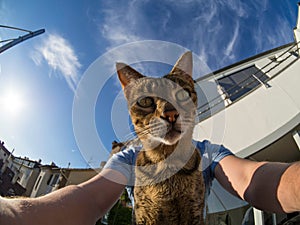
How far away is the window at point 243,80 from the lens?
→ 1534mm

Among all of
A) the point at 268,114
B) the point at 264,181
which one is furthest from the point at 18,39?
the point at 268,114

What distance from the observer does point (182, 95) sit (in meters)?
0.54

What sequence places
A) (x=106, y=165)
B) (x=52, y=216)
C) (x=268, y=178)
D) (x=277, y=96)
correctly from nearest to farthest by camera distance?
(x=52, y=216), (x=268, y=178), (x=106, y=165), (x=277, y=96)

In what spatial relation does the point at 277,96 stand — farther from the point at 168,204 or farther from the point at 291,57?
the point at 168,204

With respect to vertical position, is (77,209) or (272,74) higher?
(272,74)

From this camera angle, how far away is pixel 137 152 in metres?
0.51

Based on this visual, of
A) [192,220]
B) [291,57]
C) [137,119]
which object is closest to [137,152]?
[137,119]

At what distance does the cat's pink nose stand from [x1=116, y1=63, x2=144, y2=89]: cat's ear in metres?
0.13

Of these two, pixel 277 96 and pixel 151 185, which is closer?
pixel 151 185

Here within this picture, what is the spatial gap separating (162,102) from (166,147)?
12 centimetres

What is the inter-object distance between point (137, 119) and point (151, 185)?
163mm

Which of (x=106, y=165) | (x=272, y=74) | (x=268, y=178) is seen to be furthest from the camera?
(x=272, y=74)

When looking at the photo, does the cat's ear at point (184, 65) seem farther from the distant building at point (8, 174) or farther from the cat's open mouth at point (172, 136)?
the distant building at point (8, 174)

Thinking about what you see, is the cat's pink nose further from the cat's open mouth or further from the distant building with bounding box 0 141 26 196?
the distant building with bounding box 0 141 26 196
